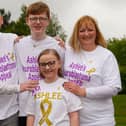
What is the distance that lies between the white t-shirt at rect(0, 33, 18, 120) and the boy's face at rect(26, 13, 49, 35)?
1.29ft

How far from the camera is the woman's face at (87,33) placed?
6.95 metres

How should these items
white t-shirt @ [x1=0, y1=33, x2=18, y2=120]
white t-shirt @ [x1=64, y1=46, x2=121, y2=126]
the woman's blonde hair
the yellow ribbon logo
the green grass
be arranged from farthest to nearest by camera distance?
the green grass
white t-shirt @ [x1=0, y1=33, x2=18, y2=120]
the woman's blonde hair
white t-shirt @ [x1=64, y1=46, x2=121, y2=126]
the yellow ribbon logo

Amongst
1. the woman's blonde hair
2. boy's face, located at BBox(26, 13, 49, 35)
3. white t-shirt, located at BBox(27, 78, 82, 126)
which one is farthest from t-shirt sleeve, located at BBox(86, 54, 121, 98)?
boy's face, located at BBox(26, 13, 49, 35)

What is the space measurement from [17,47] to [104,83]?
1273 mm

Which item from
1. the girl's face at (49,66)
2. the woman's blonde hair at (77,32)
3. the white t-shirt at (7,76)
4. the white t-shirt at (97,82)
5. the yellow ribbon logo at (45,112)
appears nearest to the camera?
the yellow ribbon logo at (45,112)

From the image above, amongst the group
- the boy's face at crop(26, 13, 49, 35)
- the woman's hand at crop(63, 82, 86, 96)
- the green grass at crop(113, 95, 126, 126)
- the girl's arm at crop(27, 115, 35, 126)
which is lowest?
the green grass at crop(113, 95, 126, 126)

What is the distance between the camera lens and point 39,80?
695 cm

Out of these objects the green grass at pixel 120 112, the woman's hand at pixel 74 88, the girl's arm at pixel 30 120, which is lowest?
the green grass at pixel 120 112

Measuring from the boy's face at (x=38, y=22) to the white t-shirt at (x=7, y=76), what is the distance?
1.29 ft

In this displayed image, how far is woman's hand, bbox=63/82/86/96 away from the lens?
22.2 feet

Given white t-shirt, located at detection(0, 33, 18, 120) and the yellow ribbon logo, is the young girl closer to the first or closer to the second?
the yellow ribbon logo

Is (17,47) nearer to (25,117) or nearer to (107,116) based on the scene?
(25,117)

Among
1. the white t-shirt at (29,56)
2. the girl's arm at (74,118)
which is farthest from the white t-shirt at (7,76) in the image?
the girl's arm at (74,118)

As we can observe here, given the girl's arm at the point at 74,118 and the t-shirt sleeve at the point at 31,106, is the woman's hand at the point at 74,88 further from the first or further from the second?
the t-shirt sleeve at the point at 31,106
